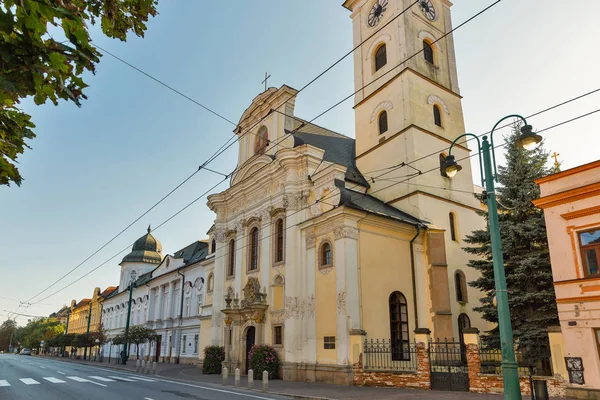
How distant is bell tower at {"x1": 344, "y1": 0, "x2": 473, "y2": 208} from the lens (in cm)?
2633

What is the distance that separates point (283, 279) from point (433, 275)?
307 inches

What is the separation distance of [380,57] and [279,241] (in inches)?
576

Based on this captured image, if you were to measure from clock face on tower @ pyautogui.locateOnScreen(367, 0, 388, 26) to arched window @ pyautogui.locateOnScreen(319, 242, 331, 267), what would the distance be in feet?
57.6

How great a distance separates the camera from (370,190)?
27.5m

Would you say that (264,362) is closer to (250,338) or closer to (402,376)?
(250,338)

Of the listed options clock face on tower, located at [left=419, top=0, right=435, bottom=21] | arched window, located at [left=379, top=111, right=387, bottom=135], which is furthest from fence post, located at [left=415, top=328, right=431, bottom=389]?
clock face on tower, located at [left=419, top=0, right=435, bottom=21]

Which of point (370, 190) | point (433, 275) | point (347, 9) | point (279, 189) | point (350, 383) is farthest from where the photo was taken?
point (347, 9)

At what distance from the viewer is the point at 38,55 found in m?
3.21

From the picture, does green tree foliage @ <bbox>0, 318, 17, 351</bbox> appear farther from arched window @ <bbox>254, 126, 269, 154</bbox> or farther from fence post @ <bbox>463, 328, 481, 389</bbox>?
fence post @ <bbox>463, 328, 481, 389</bbox>

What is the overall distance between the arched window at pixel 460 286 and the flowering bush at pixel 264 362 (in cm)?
1018

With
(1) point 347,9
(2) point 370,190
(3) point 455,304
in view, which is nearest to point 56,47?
(3) point 455,304

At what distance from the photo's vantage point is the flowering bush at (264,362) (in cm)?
2148

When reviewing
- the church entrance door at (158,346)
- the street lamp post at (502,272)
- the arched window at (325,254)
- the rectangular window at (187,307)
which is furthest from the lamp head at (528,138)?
the church entrance door at (158,346)

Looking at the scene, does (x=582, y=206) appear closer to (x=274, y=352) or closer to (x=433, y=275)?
(x=433, y=275)
